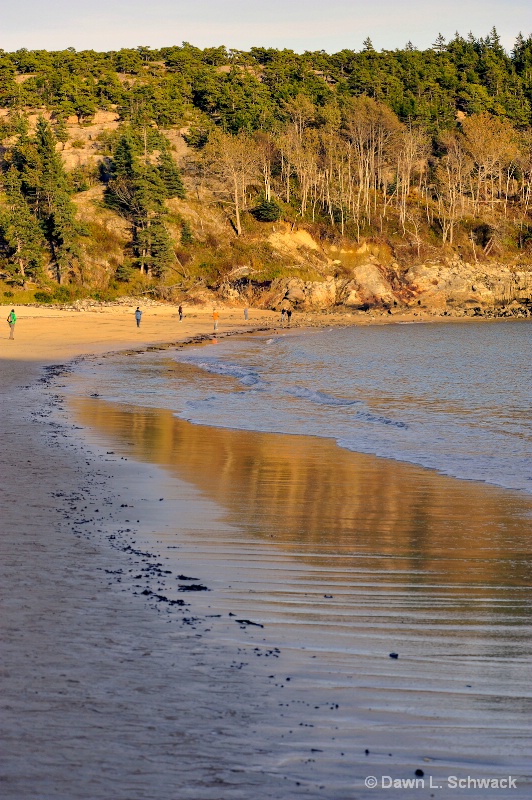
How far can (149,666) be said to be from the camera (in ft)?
15.3

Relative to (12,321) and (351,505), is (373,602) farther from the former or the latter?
(12,321)

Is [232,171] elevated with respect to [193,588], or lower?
elevated

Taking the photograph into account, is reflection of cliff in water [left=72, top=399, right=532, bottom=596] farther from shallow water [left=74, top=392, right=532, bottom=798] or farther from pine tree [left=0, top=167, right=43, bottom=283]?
pine tree [left=0, top=167, right=43, bottom=283]

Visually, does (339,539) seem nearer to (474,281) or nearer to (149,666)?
(149,666)

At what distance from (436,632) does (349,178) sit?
84405mm

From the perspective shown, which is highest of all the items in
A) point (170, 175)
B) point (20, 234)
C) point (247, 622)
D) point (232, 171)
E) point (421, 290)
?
point (232, 171)

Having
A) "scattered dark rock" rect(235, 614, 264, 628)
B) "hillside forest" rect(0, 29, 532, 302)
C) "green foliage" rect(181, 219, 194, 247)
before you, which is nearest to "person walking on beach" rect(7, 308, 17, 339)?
"hillside forest" rect(0, 29, 532, 302)

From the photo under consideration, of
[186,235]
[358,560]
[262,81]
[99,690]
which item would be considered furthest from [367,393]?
[262,81]

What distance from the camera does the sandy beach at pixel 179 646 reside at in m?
3.65

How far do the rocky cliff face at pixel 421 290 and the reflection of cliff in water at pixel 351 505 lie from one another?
52264 mm

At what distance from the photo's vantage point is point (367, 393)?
24.5m

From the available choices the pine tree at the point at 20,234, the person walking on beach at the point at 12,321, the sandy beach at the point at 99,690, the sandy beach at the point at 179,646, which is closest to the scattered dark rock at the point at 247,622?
the sandy beach at the point at 179,646

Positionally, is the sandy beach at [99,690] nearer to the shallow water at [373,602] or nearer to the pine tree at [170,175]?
the shallow water at [373,602]

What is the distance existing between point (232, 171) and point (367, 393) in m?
55.3
